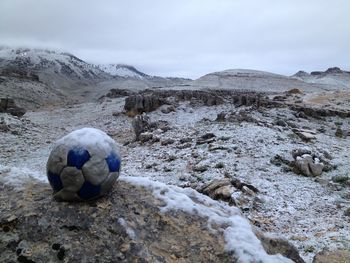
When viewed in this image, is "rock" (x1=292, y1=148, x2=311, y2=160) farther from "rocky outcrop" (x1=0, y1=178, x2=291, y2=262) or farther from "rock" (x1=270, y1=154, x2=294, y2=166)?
"rocky outcrop" (x1=0, y1=178, x2=291, y2=262)

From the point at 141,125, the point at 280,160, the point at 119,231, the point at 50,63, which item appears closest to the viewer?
the point at 119,231

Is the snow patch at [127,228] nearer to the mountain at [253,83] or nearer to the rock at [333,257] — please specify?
the rock at [333,257]

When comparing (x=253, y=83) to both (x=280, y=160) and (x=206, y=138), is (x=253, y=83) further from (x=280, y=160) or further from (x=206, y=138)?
(x=280, y=160)

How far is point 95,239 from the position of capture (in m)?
5.58

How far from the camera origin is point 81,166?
19.2 feet

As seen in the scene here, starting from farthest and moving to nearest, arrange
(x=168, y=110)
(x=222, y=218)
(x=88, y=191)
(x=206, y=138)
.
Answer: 1. (x=168, y=110)
2. (x=206, y=138)
3. (x=222, y=218)
4. (x=88, y=191)

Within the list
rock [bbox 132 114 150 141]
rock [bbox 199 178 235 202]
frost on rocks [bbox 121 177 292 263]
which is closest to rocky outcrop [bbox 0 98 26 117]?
rock [bbox 132 114 150 141]

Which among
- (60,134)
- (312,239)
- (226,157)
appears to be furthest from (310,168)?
(60,134)

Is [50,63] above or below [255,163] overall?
above

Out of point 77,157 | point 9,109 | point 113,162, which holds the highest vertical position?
point 77,157

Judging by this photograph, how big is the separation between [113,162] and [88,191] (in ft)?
1.85

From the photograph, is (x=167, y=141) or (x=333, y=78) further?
(x=333, y=78)

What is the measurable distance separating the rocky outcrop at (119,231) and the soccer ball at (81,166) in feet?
0.73

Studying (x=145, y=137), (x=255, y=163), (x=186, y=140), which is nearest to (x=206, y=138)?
(x=186, y=140)
